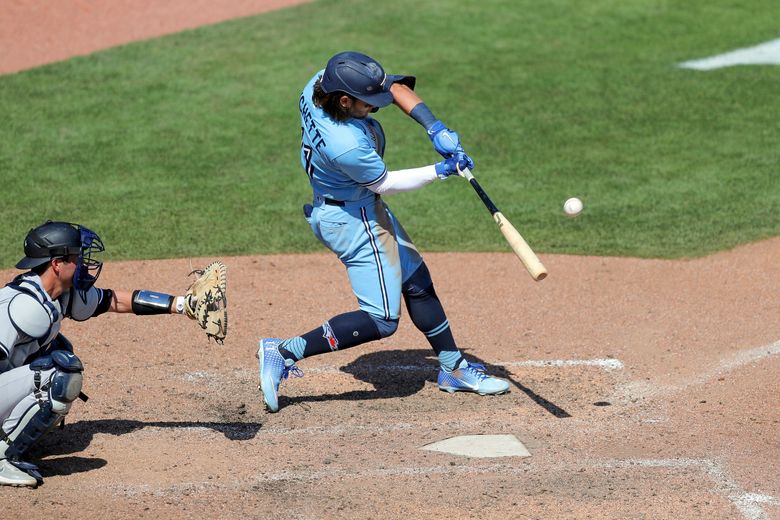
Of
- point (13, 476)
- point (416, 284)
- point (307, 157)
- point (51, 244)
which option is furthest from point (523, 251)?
point (13, 476)

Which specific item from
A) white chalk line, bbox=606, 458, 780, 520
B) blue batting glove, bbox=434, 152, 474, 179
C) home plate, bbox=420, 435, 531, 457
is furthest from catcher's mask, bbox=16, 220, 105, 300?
white chalk line, bbox=606, 458, 780, 520

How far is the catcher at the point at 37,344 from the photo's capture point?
15.3ft

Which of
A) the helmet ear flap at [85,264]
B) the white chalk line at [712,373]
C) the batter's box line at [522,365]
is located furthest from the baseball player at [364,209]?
the helmet ear flap at [85,264]

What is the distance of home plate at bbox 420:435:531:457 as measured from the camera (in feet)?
16.9

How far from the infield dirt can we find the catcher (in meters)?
0.24

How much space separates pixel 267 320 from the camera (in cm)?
711

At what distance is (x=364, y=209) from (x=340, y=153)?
1.41 feet

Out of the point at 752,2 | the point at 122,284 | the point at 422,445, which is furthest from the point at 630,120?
the point at 422,445

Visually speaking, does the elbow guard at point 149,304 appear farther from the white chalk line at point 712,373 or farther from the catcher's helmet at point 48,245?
the white chalk line at point 712,373

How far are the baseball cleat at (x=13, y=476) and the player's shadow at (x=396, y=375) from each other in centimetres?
152

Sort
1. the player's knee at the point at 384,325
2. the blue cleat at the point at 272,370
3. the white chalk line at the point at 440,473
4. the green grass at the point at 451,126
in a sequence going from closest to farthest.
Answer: the white chalk line at the point at 440,473
the blue cleat at the point at 272,370
the player's knee at the point at 384,325
the green grass at the point at 451,126

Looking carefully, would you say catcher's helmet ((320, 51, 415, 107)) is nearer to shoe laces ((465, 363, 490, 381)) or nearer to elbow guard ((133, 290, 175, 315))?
elbow guard ((133, 290, 175, 315))

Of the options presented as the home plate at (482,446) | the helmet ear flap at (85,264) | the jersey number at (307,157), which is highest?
the jersey number at (307,157)

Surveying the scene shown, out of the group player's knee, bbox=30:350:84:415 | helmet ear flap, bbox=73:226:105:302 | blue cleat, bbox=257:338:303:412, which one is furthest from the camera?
blue cleat, bbox=257:338:303:412
